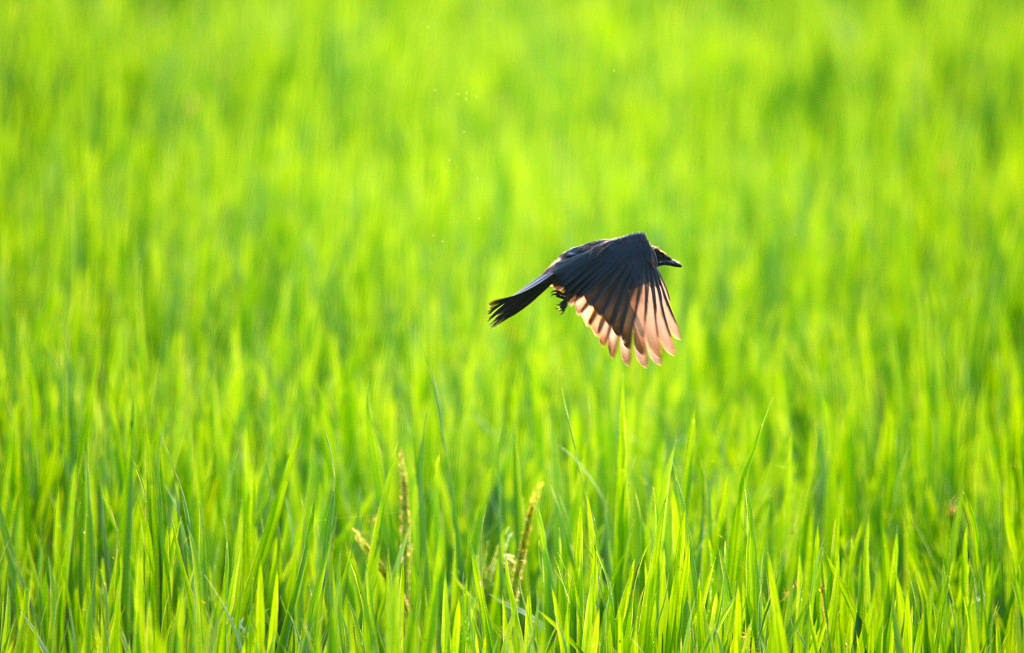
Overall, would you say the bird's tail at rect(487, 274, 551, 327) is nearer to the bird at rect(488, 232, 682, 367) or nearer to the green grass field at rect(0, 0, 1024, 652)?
the bird at rect(488, 232, 682, 367)

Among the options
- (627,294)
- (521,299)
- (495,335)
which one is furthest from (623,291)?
(495,335)

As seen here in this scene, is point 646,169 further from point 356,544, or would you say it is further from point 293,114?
point 356,544

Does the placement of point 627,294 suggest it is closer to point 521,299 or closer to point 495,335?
point 521,299

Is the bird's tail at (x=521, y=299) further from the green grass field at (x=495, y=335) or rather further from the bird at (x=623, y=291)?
the green grass field at (x=495, y=335)

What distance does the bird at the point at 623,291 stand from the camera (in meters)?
1.05

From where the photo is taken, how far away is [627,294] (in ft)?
3.44

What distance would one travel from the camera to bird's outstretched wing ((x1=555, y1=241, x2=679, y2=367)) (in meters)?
1.05

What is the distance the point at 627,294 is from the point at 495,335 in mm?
1391

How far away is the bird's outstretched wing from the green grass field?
0.34 m

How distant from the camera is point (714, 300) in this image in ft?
8.91

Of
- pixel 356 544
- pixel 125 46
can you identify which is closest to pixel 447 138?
pixel 125 46

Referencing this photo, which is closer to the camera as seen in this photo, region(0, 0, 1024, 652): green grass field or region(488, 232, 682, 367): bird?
region(488, 232, 682, 367): bird

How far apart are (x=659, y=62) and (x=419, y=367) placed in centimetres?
300

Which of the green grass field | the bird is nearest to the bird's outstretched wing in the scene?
the bird
